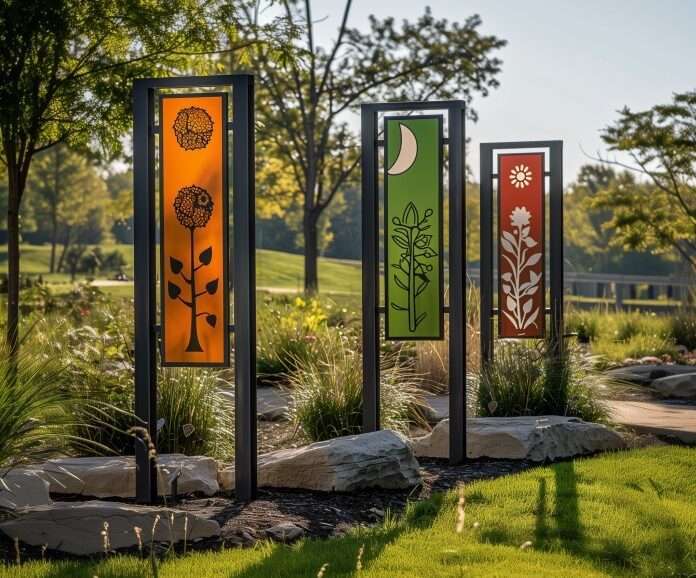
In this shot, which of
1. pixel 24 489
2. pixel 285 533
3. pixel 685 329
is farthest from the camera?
pixel 685 329

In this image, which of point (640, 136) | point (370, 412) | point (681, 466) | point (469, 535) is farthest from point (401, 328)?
Answer: point (640, 136)

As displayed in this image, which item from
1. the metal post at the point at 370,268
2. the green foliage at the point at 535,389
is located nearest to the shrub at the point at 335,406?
the metal post at the point at 370,268

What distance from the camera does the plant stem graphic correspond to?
6.86 meters

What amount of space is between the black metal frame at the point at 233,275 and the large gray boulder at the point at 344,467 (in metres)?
0.33

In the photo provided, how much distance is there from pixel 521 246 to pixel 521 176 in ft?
2.16

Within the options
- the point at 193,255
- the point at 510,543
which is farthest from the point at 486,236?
the point at 510,543

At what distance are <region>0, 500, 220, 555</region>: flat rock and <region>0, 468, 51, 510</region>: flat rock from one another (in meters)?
0.38

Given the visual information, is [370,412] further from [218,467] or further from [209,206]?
[209,206]

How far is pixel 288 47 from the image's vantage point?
9.03 meters

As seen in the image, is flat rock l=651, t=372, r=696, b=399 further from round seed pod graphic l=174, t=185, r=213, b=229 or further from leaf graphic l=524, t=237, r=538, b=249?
round seed pod graphic l=174, t=185, r=213, b=229

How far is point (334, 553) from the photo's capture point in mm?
4289

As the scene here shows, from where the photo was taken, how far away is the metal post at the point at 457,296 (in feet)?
21.6

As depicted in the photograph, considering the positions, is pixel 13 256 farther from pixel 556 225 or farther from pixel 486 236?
pixel 556 225

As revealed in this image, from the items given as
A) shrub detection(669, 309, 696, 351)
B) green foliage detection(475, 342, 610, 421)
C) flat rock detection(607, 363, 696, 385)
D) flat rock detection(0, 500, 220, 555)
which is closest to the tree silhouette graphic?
flat rock detection(0, 500, 220, 555)
